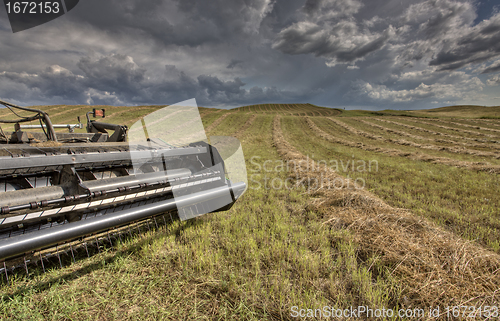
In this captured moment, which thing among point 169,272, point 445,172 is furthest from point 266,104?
→ point 169,272

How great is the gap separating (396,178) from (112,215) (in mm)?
6892

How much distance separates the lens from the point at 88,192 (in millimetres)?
1984

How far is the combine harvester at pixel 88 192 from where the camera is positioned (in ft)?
5.15

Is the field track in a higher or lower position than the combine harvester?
lower

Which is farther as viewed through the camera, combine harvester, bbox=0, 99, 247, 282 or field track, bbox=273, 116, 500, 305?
field track, bbox=273, 116, 500, 305

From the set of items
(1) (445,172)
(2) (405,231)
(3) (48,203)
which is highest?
(3) (48,203)

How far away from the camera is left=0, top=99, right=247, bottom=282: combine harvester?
1.57 metres

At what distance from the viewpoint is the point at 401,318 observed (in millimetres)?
1530

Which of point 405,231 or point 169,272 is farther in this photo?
point 405,231

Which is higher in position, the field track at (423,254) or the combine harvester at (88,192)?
the combine harvester at (88,192)

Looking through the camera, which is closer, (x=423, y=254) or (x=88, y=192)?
(x=88, y=192)

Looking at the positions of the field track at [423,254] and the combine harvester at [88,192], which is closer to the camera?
the combine harvester at [88,192]

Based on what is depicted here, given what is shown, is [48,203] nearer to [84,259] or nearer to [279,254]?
[84,259]

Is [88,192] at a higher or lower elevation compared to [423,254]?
higher
